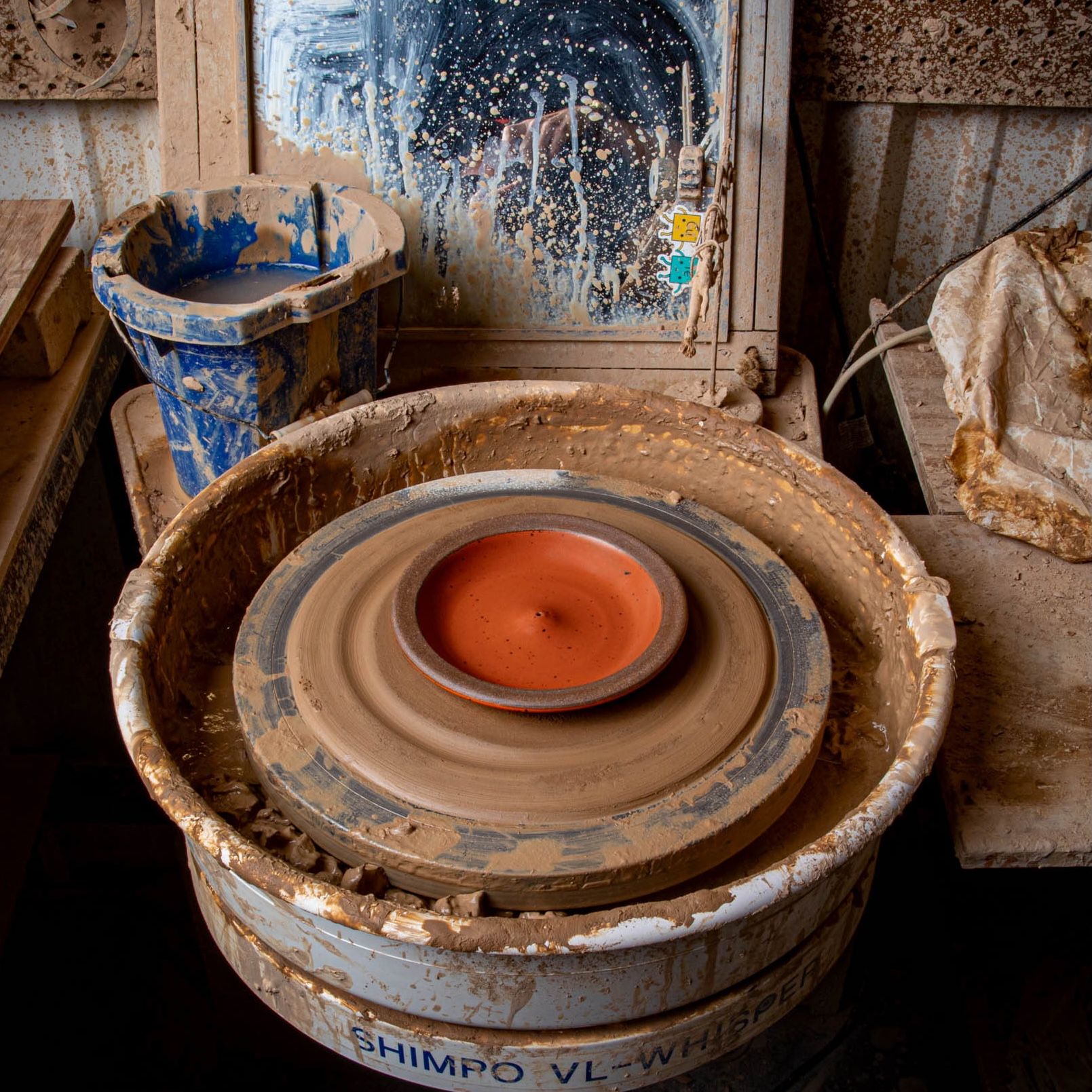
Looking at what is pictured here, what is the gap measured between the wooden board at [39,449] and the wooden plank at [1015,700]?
1833 mm

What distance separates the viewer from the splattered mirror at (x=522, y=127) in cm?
261

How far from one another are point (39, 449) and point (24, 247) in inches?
23.5

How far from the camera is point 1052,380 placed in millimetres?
2268

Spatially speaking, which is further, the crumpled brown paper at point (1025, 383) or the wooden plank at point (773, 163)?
the wooden plank at point (773, 163)

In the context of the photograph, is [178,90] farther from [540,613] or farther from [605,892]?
[605,892]

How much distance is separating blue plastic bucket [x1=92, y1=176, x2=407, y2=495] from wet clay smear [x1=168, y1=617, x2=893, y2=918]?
0.61 meters

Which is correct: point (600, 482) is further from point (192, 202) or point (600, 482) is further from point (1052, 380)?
point (192, 202)

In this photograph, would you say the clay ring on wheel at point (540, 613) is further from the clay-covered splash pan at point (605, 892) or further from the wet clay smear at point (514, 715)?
the clay-covered splash pan at point (605, 892)

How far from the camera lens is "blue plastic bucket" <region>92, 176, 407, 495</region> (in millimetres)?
2129

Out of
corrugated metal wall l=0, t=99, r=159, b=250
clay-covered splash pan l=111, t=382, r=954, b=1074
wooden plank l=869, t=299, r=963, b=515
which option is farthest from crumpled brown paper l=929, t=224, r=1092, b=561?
corrugated metal wall l=0, t=99, r=159, b=250

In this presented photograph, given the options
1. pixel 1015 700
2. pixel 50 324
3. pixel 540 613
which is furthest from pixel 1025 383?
pixel 50 324

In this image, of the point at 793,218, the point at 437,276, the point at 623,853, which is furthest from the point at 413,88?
the point at 623,853

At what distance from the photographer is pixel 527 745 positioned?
1.57 metres

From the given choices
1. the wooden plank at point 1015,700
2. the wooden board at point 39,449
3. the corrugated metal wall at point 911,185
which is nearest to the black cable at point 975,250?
the corrugated metal wall at point 911,185
